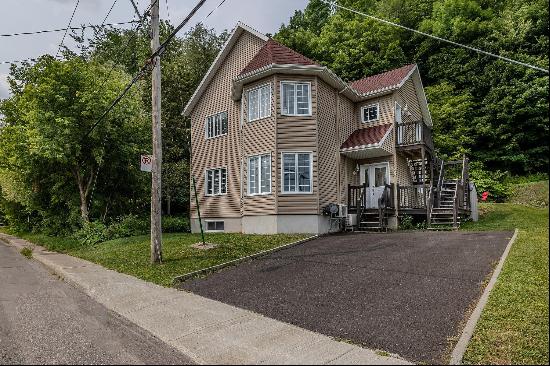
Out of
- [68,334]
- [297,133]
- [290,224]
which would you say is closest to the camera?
[68,334]

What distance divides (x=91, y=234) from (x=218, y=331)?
1618 cm

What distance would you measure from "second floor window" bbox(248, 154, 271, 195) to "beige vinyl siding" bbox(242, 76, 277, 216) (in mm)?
236

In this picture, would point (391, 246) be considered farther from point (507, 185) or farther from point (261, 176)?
point (507, 185)

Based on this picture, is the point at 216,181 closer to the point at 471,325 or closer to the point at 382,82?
the point at 382,82

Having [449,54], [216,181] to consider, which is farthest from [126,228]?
[449,54]

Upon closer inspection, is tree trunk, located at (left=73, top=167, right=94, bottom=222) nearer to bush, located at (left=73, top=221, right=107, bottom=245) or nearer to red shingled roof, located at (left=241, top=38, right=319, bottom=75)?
bush, located at (left=73, top=221, right=107, bottom=245)

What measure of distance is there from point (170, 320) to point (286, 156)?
11.8 metres

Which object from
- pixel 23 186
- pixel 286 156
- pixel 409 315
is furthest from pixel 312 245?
pixel 23 186

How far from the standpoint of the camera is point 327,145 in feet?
61.0

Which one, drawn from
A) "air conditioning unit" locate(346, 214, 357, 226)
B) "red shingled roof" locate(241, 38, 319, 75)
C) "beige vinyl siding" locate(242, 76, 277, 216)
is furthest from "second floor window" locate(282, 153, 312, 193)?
"red shingled roof" locate(241, 38, 319, 75)

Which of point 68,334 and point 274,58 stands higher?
point 274,58

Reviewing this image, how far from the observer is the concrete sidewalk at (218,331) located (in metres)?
4.88

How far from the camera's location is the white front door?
64.2 ft

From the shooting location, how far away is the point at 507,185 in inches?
870
